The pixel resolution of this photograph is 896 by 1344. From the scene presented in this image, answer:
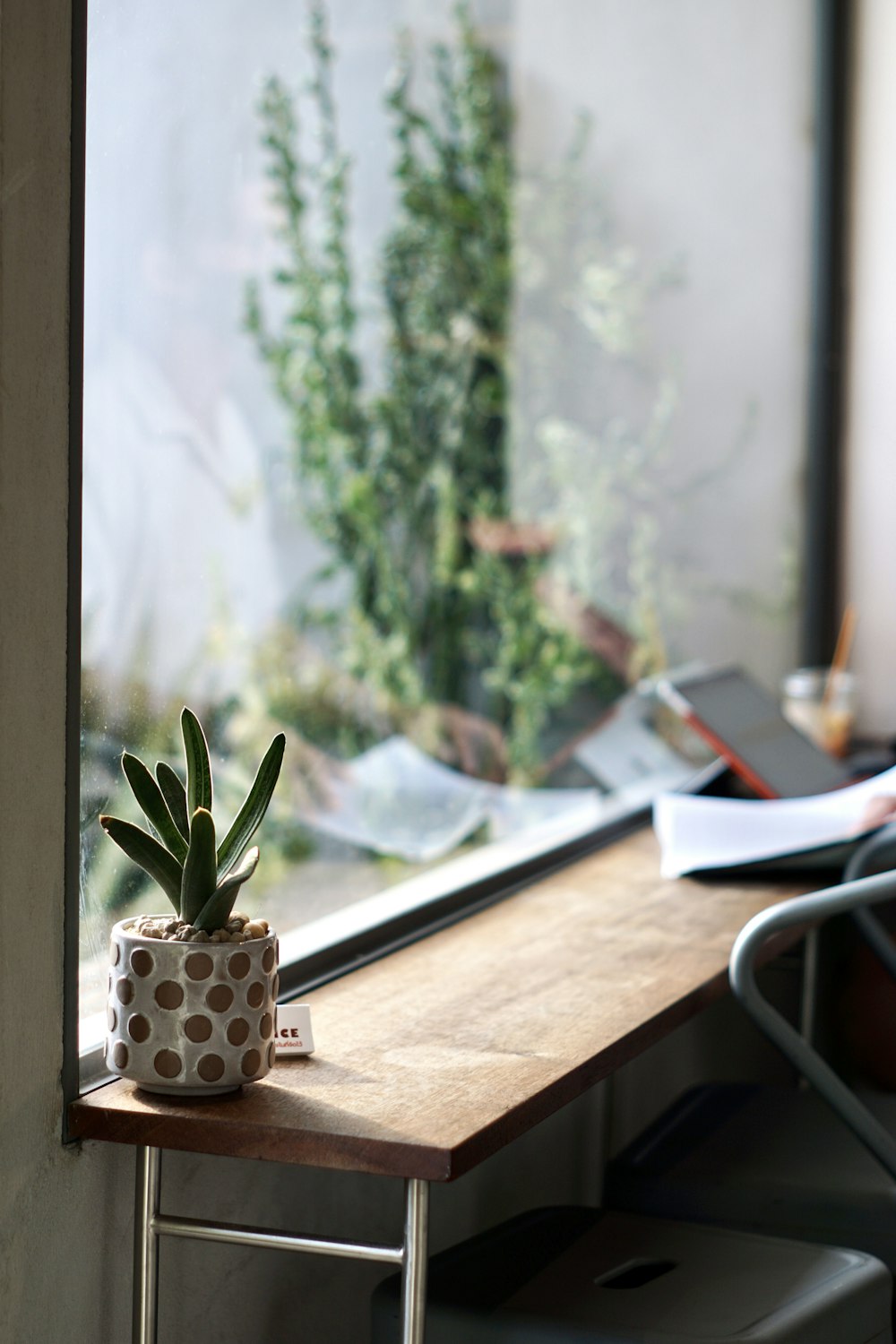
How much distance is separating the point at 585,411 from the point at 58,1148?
2162 millimetres

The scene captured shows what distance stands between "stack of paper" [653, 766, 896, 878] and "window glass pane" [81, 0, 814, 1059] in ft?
1.97

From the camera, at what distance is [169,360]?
2.58 metres

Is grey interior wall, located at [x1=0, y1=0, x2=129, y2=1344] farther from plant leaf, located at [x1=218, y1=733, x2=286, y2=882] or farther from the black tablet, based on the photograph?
the black tablet

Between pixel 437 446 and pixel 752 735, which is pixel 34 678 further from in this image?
pixel 437 446

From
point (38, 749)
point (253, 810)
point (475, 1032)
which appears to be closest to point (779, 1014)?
point (475, 1032)

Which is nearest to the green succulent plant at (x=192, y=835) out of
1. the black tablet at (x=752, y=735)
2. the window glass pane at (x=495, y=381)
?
the black tablet at (x=752, y=735)

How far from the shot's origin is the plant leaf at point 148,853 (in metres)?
1.08

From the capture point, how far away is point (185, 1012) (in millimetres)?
1090

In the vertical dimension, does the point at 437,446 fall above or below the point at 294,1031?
above

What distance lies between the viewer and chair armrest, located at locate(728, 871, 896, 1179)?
1408 mm

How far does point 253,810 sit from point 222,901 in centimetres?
7

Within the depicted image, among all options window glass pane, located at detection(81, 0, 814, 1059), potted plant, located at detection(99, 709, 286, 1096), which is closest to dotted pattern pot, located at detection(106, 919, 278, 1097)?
potted plant, located at detection(99, 709, 286, 1096)

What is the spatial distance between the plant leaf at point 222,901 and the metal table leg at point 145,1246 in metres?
0.17

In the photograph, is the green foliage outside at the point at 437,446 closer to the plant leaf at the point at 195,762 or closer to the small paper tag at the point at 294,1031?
the small paper tag at the point at 294,1031
